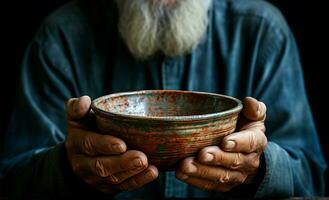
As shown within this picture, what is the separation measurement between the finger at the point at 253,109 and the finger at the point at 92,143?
270 millimetres

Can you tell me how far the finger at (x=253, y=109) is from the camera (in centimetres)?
111

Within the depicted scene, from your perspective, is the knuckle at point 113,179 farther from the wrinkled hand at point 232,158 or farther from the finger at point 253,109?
the finger at point 253,109

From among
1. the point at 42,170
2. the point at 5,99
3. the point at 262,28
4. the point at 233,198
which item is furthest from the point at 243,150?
the point at 5,99

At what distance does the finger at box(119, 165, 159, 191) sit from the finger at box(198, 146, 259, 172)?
0.09 metres

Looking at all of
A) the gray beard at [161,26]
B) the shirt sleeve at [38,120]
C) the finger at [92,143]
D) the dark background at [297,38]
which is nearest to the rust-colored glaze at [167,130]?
the finger at [92,143]

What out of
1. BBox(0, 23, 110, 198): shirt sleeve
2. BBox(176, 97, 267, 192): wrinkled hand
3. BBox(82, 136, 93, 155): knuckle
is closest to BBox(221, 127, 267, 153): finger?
BBox(176, 97, 267, 192): wrinkled hand

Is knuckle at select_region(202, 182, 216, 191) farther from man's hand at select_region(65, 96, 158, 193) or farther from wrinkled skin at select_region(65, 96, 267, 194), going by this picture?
man's hand at select_region(65, 96, 158, 193)

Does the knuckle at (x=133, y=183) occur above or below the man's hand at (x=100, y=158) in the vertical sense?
below

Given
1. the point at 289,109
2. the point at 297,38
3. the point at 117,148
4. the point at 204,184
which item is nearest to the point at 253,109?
the point at 204,184

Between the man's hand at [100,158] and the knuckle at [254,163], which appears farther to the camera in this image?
the knuckle at [254,163]

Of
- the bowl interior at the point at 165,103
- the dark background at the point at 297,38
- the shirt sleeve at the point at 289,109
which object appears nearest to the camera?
the bowl interior at the point at 165,103

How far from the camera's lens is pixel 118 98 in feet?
3.81

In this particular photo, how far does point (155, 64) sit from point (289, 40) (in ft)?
1.37

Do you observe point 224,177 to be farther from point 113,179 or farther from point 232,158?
point 113,179
